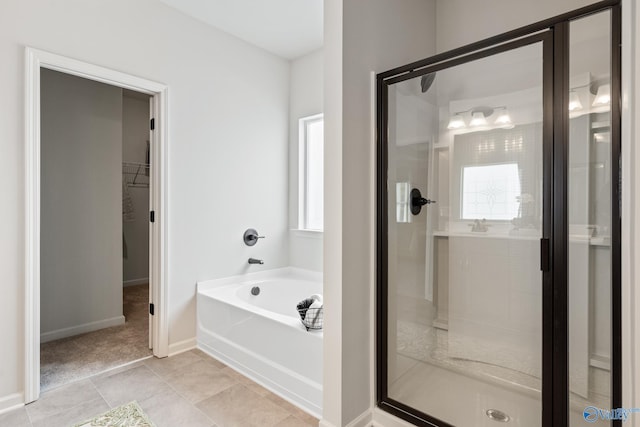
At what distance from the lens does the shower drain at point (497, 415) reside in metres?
1.54

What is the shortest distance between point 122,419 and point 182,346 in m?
0.90

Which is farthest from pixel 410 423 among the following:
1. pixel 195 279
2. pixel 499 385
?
pixel 195 279

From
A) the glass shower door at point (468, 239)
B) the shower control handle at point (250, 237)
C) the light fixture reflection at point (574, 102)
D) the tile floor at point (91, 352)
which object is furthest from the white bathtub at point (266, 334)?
the light fixture reflection at point (574, 102)

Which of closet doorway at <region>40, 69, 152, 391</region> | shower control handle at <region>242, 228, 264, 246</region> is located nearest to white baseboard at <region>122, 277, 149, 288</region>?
closet doorway at <region>40, 69, 152, 391</region>

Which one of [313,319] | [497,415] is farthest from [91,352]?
[497,415]

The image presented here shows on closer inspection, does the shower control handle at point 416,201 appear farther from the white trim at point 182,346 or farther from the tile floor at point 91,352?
the tile floor at point 91,352

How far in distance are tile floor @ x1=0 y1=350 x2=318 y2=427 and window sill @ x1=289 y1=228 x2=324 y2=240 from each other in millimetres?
1390

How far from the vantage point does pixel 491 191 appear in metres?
1.57

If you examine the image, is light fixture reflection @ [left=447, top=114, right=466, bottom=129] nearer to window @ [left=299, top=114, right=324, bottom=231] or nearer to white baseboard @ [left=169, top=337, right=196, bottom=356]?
window @ [left=299, top=114, right=324, bottom=231]

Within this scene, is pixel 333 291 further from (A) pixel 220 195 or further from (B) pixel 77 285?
(B) pixel 77 285

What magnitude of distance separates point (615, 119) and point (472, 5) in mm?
1530

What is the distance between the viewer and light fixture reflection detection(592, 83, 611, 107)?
1.24 m

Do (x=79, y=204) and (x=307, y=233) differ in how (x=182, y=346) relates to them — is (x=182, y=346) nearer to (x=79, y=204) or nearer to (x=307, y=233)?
(x=307, y=233)

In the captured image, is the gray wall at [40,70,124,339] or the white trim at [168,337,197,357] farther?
the gray wall at [40,70,124,339]
